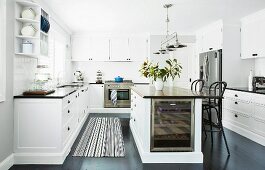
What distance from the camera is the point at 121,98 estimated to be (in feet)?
23.2

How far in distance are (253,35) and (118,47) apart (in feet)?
12.6

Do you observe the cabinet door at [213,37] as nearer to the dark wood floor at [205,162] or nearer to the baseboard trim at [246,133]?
the baseboard trim at [246,133]

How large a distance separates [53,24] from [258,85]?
177 inches

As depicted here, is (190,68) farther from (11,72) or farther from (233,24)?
(11,72)

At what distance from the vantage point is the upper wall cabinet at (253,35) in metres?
4.63

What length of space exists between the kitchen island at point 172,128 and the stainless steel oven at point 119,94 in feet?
12.5

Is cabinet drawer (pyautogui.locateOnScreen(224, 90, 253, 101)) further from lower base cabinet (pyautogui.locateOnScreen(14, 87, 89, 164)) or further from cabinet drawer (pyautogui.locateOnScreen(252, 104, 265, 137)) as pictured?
lower base cabinet (pyautogui.locateOnScreen(14, 87, 89, 164))

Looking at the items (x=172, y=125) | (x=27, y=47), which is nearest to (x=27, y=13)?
(x=27, y=47)

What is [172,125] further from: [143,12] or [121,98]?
[121,98]

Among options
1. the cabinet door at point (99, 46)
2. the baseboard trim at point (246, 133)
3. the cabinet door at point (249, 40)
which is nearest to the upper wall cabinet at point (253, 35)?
the cabinet door at point (249, 40)

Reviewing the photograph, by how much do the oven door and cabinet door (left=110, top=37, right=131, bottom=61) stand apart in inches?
41.6

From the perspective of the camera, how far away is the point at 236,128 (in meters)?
4.79

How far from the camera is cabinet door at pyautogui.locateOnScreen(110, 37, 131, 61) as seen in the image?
7.29m

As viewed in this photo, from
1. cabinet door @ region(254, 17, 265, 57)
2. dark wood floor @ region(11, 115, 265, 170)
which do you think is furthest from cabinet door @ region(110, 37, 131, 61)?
dark wood floor @ region(11, 115, 265, 170)
